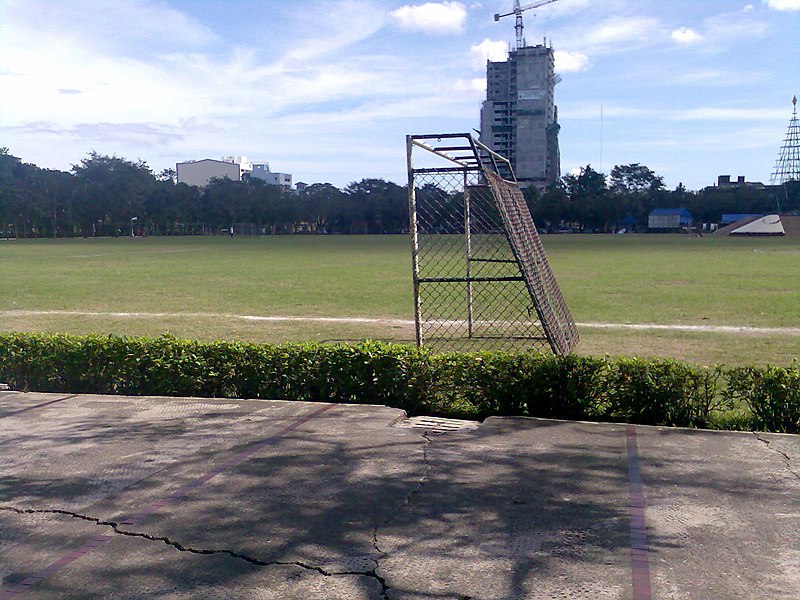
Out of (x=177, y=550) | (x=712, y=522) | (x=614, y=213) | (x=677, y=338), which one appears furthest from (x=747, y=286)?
(x=614, y=213)

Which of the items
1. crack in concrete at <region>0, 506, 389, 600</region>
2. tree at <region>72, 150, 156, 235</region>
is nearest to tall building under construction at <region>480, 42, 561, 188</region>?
tree at <region>72, 150, 156, 235</region>

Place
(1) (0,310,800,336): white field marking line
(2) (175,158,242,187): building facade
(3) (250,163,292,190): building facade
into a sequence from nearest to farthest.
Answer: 1. (1) (0,310,800,336): white field marking line
2. (2) (175,158,242,187): building facade
3. (3) (250,163,292,190): building facade

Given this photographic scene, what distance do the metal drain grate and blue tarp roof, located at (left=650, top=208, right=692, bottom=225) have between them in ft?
283

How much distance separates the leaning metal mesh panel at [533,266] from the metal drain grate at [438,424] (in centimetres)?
208

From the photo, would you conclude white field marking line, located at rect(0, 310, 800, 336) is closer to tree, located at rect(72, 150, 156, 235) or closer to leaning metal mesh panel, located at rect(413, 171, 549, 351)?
leaning metal mesh panel, located at rect(413, 171, 549, 351)

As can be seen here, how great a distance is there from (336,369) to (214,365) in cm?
127

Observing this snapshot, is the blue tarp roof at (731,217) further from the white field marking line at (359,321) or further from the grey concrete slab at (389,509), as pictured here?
the grey concrete slab at (389,509)

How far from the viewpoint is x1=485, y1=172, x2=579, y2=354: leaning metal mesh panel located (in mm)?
8234

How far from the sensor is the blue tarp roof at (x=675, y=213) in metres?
87.2

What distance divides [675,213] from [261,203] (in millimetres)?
51694

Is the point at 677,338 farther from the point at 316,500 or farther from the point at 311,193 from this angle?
the point at 311,193

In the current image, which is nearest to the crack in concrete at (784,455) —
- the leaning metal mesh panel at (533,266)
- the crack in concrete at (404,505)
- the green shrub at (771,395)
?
the green shrub at (771,395)

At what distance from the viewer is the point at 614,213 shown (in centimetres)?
8725

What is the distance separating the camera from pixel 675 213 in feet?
287
